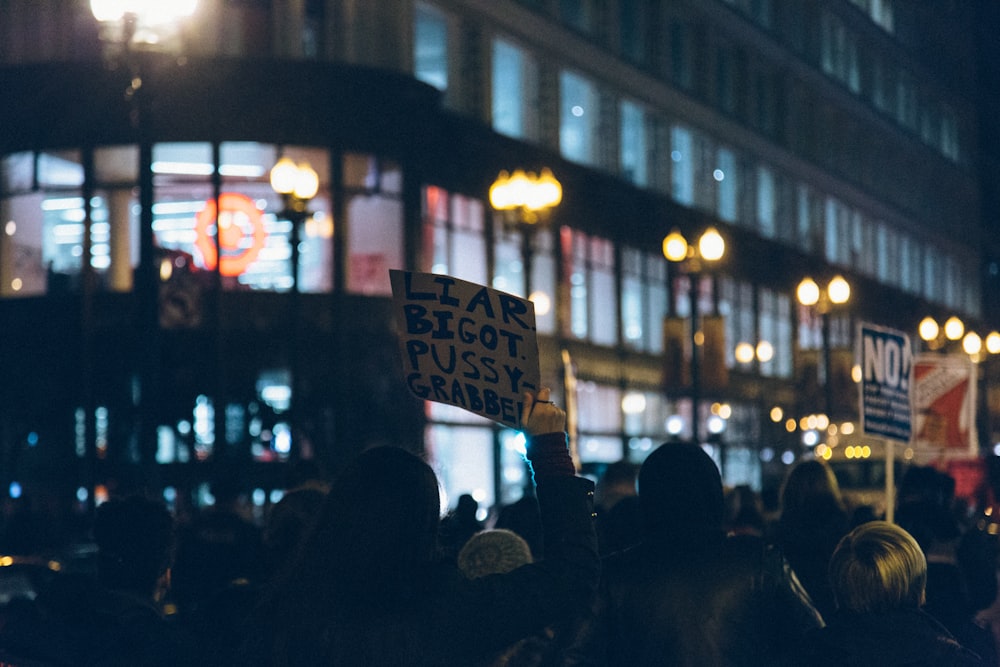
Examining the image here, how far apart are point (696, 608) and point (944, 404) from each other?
10.9 meters

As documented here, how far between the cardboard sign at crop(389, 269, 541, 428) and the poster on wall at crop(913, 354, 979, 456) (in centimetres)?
1086

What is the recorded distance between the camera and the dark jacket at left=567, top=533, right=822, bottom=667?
496 cm

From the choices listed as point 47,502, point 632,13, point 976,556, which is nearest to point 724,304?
point 632,13

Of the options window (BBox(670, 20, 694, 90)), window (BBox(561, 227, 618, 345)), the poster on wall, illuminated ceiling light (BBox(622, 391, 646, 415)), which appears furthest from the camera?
window (BBox(670, 20, 694, 90))

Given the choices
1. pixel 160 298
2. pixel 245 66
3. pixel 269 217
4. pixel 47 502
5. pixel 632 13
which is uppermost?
pixel 632 13

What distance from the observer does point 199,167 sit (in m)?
30.8

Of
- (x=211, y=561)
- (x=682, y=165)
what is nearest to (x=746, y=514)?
(x=211, y=561)

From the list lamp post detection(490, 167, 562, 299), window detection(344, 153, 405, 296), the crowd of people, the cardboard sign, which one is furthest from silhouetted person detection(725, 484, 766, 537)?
window detection(344, 153, 405, 296)

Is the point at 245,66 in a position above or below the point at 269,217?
above

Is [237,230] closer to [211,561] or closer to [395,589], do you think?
[211,561]

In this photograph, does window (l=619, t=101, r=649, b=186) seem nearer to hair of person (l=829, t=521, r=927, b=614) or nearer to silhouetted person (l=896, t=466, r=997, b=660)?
silhouetted person (l=896, t=466, r=997, b=660)

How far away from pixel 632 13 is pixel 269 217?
1748 cm

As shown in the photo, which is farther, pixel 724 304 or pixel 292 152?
pixel 724 304

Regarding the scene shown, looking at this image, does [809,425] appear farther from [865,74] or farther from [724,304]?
[865,74]
